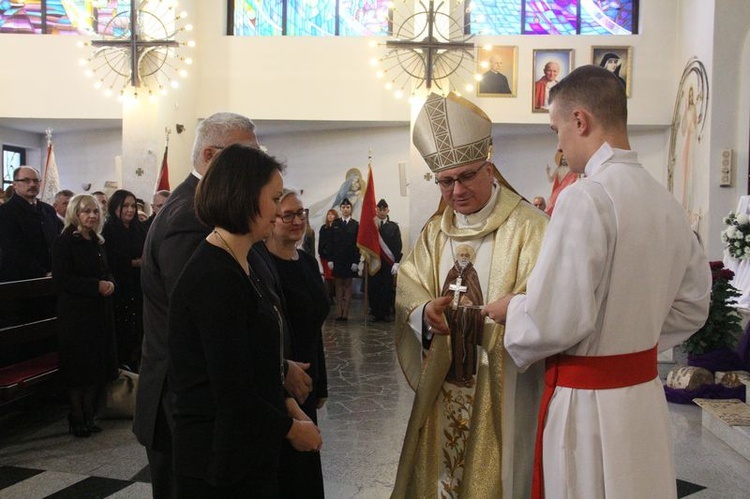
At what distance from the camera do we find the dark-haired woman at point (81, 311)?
4609 mm

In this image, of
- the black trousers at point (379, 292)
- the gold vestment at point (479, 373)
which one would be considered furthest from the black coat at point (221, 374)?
the black trousers at point (379, 292)

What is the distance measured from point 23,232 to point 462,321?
4490 mm

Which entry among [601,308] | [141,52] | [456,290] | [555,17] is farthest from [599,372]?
[555,17]

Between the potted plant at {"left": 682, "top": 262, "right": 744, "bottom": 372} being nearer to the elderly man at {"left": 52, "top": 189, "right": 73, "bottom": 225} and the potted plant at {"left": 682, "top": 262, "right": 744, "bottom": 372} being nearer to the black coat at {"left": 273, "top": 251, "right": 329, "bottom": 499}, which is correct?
the black coat at {"left": 273, "top": 251, "right": 329, "bottom": 499}

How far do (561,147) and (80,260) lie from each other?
145 inches

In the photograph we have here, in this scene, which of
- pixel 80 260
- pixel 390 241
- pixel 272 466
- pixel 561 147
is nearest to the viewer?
pixel 272 466

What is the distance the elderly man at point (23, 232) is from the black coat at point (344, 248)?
Result: 5.01 m

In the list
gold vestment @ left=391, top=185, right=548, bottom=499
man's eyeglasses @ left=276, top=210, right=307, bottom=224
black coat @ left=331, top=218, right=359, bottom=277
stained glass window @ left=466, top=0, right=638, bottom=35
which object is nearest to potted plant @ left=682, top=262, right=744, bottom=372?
gold vestment @ left=391, top=185, right=548, bottom=499

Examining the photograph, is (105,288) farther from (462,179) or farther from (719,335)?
(719,335)

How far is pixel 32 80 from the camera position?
39.7 feet

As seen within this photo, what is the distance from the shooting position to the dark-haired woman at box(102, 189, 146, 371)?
5660mm

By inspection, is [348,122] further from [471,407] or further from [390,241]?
[471,407]

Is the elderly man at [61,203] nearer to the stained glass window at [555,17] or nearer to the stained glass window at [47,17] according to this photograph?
the stained glass window at [47,17]

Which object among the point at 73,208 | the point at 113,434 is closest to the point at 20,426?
the point at 113,434
